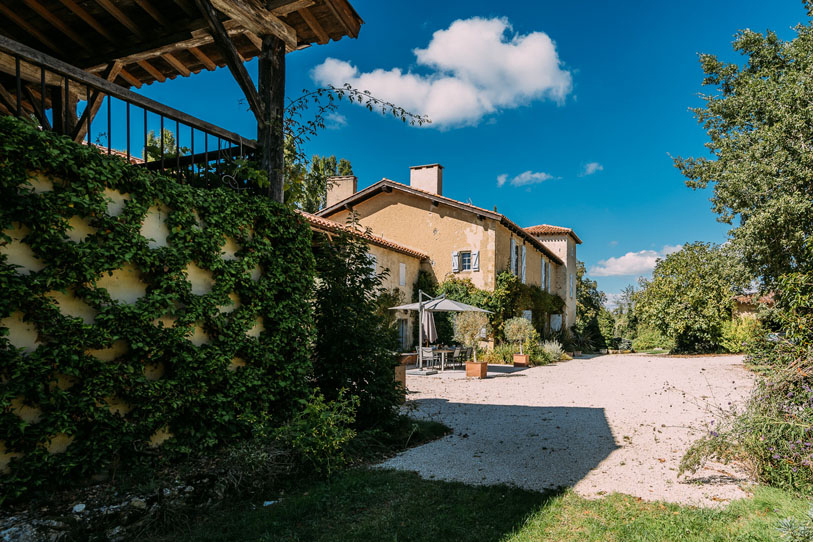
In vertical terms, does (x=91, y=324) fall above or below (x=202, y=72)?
below

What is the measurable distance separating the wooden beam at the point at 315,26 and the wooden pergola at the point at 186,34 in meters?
0.01

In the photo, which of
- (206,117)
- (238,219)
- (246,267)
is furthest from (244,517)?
(206,117)

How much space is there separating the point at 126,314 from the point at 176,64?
3.96 metres

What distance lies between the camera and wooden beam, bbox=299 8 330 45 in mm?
5713

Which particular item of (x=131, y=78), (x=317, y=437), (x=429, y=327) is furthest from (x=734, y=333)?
(x=131, y=78)

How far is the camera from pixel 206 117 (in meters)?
5.18

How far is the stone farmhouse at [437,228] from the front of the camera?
65.0ft

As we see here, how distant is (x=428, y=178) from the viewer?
22.1 meters

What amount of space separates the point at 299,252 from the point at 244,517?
9.61ft

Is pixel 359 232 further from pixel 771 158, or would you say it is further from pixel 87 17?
pixel 771 158

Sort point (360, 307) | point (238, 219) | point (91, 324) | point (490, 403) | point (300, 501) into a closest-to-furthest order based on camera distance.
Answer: point (91, 324)
point (300, 501)
point (238, 219)
point (360, 307)
point (490, 403)

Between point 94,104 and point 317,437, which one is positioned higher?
point 94,104

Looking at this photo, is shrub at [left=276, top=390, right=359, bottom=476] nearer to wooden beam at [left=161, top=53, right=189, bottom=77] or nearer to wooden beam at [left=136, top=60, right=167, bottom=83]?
wooden beam at [left=161, top=53, right=189, bottom=77]

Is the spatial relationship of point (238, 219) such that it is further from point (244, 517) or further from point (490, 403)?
point (490, 403)
